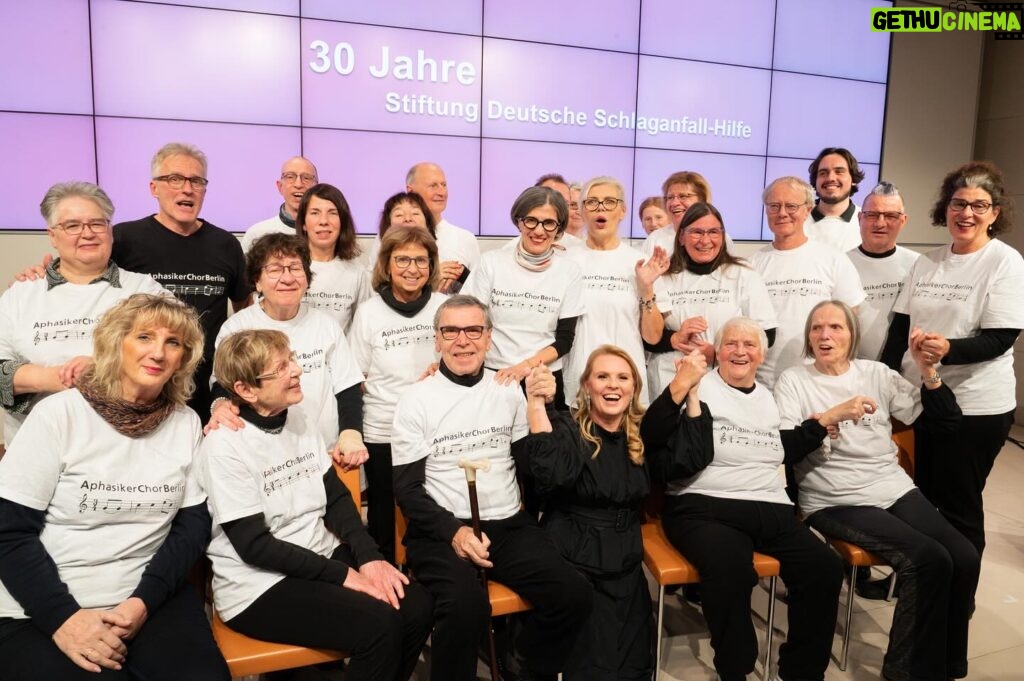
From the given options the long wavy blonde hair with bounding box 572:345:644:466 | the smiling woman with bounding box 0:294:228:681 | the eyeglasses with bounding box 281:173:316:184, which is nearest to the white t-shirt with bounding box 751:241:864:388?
the long wavy blonde hair with bounding box 572:345:644:466

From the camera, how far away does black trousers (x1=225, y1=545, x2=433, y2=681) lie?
191 centimetres

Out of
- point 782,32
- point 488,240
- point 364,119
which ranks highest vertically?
point 782,32

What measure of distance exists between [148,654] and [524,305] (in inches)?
68.6

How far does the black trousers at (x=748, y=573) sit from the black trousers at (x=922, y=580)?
23 centimetres

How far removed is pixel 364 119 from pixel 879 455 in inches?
164

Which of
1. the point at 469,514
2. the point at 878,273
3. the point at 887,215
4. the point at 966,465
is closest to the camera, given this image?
the point at 469,514

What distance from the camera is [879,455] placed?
281 cm

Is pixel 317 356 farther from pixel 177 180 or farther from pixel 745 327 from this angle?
pixel 745 327

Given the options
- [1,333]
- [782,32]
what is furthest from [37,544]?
[782,32]

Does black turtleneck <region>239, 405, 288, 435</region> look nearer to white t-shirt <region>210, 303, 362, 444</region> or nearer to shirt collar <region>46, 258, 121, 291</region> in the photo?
white t-shirt <region>210, 303, 362, 444</region>

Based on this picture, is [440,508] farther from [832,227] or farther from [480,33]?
[480,33]

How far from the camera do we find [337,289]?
294 centimetres

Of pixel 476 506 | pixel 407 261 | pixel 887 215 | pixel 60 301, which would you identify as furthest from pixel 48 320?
Result: pixel 887 215

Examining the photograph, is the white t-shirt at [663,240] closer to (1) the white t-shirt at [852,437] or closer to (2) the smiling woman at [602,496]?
(1) the white t-shirt at [852,437]
